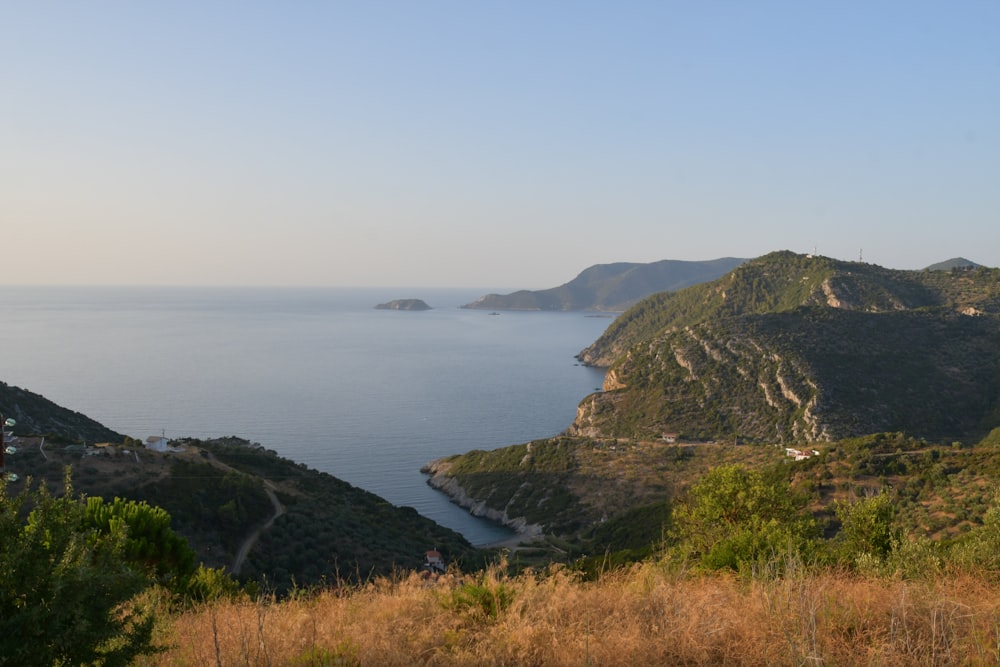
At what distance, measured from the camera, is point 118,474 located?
2878cm

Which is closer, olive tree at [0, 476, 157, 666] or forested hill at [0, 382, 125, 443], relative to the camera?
olive tree at [0, 476, 157, 666]

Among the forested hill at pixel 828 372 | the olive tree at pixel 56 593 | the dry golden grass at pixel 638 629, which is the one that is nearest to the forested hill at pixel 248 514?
the dry golden grass at pixel 638 629

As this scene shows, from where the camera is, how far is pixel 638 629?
5062 mm

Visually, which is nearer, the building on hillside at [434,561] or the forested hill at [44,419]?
the building on hillside at [434,561]

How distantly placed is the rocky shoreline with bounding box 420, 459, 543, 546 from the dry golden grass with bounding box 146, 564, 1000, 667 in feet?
136

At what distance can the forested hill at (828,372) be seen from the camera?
58156 millimetres

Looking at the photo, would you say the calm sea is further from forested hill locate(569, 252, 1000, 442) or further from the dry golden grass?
the dry golden grass

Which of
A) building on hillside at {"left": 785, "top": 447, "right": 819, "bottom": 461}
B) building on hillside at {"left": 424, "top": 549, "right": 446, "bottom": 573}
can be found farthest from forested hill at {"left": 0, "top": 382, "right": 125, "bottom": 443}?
building on hillside at {"left": 785, "top": 447, "right": 819, "bottom": 461}

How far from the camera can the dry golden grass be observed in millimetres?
4785

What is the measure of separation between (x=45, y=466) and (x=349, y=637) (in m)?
31.3

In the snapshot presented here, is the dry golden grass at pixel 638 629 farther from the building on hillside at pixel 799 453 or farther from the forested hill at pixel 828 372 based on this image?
the forested hill at pixel 828 372

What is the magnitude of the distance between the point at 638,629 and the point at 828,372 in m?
70.3

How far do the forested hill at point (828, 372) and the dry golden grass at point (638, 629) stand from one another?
193 feet

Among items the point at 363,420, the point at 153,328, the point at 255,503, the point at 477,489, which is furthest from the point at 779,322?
the point at 153,328
